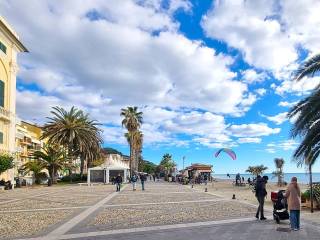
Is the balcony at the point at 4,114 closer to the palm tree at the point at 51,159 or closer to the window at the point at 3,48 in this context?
the window at the point at 3,48

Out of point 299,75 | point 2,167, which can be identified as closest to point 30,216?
point 299,75

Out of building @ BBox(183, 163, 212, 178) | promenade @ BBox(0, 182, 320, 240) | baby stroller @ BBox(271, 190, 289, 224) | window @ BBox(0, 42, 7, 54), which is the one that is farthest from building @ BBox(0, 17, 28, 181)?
baby stroller @ BBox(271, 190, 289, 224)

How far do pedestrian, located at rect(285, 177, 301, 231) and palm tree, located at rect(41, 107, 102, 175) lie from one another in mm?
51783

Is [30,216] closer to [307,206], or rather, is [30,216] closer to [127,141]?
[307,206]

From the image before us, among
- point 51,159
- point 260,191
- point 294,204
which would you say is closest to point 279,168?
point 51,159

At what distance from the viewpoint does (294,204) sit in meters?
12.3

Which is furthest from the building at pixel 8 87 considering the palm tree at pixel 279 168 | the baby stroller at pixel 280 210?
the baby stroller at pixel 280 210

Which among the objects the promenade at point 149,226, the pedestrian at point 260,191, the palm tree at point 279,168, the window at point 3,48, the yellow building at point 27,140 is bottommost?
the promenade at point 149,226

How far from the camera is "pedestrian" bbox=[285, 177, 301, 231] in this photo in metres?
12.2

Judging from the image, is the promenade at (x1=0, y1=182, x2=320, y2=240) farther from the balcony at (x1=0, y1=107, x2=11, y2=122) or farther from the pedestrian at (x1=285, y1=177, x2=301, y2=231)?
the balcony at (x1=0, y1=107, x2=11, y2=122)

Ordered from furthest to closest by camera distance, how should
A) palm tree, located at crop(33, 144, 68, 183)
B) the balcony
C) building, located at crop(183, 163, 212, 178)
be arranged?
building, located at crop(183, 163, 212, 178) < palm tree, located at crop(33, 144, 68, 183) < the balcony

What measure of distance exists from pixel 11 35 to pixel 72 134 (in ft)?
55.4

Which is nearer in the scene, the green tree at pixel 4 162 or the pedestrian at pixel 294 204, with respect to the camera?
the pedestrian at pixel 294 204

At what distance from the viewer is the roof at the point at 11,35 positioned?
158ft
